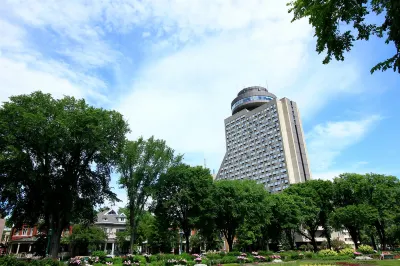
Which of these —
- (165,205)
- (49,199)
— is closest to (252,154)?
(165,205)

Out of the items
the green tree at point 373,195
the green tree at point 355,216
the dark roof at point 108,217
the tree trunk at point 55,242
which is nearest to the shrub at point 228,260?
the tree trunk at point 55,242

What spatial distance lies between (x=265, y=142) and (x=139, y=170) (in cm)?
8550

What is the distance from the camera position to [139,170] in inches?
1463

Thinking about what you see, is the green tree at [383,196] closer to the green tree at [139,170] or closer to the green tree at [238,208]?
the green tree at [238,208]

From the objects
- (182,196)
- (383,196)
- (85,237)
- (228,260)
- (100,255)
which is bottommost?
(228,260)

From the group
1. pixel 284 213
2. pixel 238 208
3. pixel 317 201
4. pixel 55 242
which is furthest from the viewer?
pixel 317 201

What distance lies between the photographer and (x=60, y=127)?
89.2 feet

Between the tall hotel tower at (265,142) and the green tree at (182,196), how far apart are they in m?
67.6

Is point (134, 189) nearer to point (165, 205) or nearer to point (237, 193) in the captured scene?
point (165, 205)

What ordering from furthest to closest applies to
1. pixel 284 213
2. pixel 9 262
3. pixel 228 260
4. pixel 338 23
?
1. pixel 284 213
2. pixel 228 260
3. pixel 9 262
4. pixel 338 23

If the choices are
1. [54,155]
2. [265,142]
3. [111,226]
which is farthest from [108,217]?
[265,142]

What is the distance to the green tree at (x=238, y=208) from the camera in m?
40.4

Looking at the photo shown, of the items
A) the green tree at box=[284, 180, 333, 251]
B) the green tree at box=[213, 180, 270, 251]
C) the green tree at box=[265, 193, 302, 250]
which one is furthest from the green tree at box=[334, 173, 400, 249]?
the green tree at box=[213, 180, 270, 251]

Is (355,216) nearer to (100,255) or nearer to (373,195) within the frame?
(373,195)
